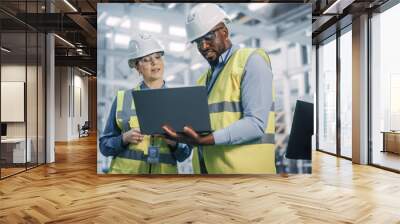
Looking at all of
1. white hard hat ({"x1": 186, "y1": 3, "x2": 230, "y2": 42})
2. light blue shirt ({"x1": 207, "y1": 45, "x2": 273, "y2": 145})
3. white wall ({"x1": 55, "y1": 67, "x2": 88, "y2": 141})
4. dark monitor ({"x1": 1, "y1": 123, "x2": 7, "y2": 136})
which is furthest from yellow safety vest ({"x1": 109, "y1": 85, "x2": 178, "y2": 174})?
white wall ({"x1": 55, "y1": 67, "x2": 88, "y2": 141})

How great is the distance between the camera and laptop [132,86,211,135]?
6.26 meters

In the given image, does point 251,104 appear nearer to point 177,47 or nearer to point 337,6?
point 177,47

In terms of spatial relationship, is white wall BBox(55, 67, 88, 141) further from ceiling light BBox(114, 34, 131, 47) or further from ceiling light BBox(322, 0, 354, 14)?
ceiling light BBox(322, 0, 354, 14)

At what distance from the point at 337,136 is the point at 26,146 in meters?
7.17

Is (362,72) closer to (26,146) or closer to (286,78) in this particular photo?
(286,78)

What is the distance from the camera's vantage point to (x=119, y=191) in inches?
214

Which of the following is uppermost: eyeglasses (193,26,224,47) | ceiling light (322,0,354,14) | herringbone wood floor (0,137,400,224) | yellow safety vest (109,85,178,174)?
ceiling light (322,0,354,14)

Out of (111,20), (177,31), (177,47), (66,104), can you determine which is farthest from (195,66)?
(66,104)

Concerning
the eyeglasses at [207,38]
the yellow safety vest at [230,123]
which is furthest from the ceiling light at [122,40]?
the yellow safety vest at [230,123]

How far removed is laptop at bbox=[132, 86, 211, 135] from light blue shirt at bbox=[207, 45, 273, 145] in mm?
268

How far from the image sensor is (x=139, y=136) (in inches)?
255

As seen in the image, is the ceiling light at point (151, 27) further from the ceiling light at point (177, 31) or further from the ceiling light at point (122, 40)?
the ceiling light at point (122, 40)

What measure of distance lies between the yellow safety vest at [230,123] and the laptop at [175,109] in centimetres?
15

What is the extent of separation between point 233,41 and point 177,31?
0.94 m
